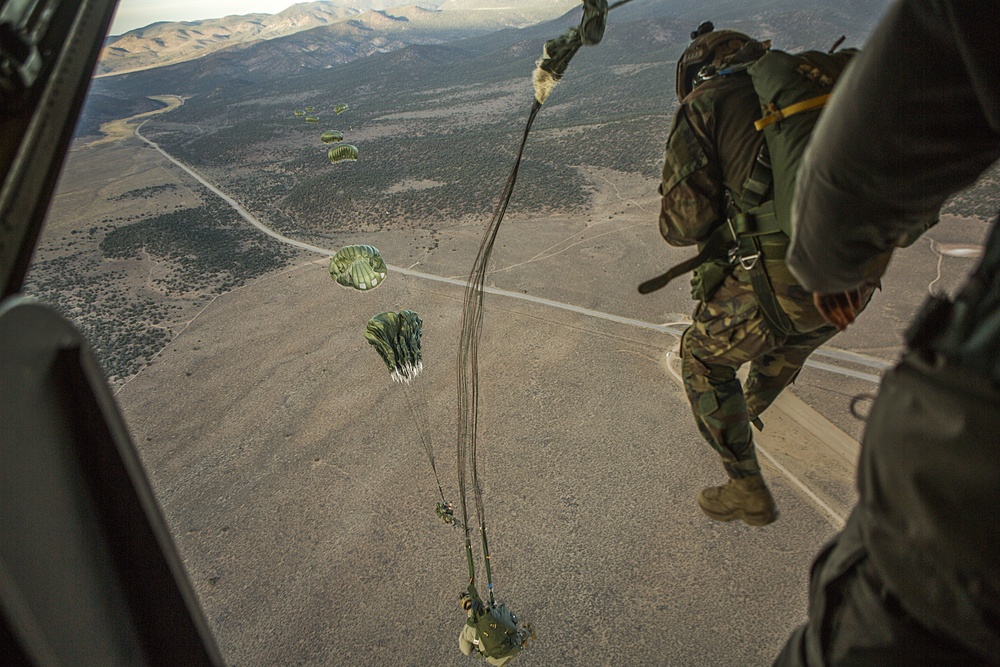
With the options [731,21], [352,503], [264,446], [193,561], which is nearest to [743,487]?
[352,503]

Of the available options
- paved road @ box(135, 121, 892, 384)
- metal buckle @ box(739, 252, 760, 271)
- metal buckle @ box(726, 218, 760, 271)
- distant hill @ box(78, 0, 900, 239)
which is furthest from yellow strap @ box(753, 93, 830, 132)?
distant hill @ box(78, 0, 900, 239)

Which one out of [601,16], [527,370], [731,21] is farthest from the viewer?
[731,21]

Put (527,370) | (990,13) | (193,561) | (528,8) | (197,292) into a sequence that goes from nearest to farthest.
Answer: (990,13) < (193,561) < (527,370) < (197,292) < (528,8)

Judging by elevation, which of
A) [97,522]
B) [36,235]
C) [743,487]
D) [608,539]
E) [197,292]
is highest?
[36,235]

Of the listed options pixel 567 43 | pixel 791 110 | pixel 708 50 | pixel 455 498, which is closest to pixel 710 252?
pixel 791 110

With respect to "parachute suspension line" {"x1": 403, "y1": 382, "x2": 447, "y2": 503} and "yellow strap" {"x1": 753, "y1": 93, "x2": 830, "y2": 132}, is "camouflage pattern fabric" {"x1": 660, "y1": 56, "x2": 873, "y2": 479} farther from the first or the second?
"parachute suspension line" {"x1": 403, "y1": 382, "x2": 447, "y2": 503}

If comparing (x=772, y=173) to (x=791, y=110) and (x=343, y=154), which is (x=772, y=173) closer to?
(x=791, y=110)

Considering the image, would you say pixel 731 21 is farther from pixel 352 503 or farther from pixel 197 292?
pixel 352 503
